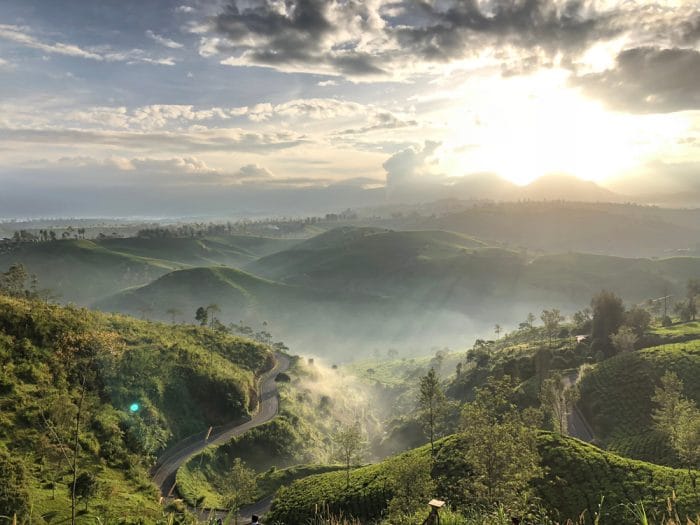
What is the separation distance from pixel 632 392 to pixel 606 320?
44627 millimetres

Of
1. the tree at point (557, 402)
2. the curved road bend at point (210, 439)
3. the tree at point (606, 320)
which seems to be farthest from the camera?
the tree at point (606, 320)

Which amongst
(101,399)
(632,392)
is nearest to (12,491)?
(101,399)

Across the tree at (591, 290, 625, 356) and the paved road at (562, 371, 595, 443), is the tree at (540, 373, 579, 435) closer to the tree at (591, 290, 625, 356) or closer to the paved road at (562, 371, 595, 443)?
the paved road at (562, 371, 595, 443)

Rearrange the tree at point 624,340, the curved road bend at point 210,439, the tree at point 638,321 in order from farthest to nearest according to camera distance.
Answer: the tree at point 638,321 < the tree at point 624,340 < the curved road bend at point 210,439

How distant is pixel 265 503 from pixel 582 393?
80.2 metres

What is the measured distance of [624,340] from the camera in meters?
124

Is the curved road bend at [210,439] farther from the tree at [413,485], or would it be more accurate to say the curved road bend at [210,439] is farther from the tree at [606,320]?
the tree at [606,320]

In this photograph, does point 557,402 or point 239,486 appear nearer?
point 239,486

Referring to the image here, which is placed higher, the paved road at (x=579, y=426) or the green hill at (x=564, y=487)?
the green hill at (x=564, y=487)

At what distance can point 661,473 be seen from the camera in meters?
52.3

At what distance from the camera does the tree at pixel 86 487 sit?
51244mm

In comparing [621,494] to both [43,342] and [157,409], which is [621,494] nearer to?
[157,409]

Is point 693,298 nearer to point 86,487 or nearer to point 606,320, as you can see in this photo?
point 606,320

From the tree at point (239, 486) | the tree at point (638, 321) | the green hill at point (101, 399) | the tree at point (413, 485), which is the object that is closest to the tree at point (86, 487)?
the green hill at point (101, 399)
